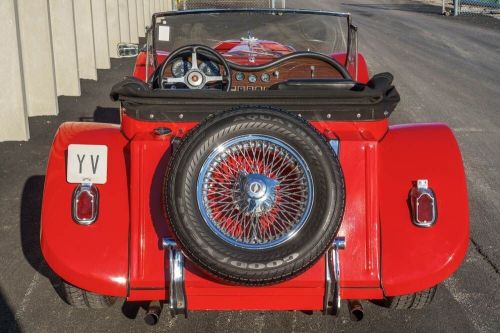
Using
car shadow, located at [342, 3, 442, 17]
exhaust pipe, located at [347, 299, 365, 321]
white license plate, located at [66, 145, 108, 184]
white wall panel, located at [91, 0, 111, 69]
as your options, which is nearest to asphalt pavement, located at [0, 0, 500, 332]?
white wall panel, located at [91, 0, 111, 69]

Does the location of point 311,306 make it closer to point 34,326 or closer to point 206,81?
point 34,326

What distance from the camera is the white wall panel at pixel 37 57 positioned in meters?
9.13

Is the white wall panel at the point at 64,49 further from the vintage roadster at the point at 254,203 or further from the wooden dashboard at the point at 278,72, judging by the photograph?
the vintage roadster at the point at 254,203

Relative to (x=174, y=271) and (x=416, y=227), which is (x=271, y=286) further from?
(x=416, y=227)

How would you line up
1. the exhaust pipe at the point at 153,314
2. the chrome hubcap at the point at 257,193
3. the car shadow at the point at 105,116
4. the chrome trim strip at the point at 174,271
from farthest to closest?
the car shadow at the point at 105,116
the exhaust pipe at the point at 153,314
the chrome trim strip at the point at 174,271
the chrome hubcap at the point at 257,193

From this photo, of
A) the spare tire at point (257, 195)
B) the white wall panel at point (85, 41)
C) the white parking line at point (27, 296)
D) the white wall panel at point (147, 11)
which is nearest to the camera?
the spare tire at point (257, 195)

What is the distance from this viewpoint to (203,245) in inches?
120

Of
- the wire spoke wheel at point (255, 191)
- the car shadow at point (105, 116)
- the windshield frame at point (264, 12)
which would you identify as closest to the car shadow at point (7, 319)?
the wire spoke wheel at point (255, 191)

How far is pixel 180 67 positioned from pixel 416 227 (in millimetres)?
2638

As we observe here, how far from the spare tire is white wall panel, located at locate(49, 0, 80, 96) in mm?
8050

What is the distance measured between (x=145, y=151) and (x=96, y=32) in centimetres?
1077

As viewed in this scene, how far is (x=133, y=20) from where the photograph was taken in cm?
1792

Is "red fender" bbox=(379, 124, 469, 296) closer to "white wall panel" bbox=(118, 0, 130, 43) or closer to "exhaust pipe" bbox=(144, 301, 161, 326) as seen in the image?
"exhaust pipe" bbox=(144, 301, 161, 326)

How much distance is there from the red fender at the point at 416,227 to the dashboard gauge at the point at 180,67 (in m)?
2.17
